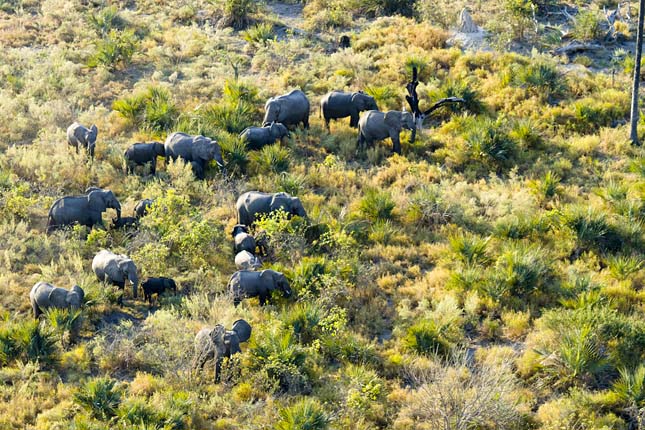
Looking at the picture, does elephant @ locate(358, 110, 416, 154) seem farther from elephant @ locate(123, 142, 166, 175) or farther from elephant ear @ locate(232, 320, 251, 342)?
elephant ear @ locate(232, 320, 251, 342)

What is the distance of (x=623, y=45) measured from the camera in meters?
27.2

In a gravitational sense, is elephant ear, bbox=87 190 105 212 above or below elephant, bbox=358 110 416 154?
below

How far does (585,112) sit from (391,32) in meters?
8.75

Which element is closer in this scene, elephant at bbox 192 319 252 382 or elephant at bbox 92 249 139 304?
elephant at bbox 192 319 252 382

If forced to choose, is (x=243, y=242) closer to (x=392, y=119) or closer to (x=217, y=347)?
(x=217, y=347)

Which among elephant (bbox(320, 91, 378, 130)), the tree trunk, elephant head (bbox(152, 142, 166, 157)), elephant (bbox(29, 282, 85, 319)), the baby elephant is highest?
the tree trunk

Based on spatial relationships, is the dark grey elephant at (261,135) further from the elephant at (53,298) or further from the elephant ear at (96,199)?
the elephant at (53,298)

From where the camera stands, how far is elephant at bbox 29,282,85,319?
1510 centimetres

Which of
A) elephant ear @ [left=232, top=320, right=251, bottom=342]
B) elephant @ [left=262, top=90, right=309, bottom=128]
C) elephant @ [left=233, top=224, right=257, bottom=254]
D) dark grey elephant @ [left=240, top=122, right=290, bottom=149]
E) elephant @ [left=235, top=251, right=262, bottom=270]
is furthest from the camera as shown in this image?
elephant @ [left=262, top=90, right=309, bottom=128]

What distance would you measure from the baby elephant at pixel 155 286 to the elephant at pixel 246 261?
1.40m

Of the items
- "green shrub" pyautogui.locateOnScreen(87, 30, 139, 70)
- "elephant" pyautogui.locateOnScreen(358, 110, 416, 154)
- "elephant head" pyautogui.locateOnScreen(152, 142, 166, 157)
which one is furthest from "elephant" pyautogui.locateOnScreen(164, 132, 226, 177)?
"green shrub" pyautogui.locateOnScreen(87, 30, 139, 70)

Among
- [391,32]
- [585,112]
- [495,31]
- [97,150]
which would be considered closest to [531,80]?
[585,112]

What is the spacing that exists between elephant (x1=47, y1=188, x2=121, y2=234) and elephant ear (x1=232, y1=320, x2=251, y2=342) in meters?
5.41

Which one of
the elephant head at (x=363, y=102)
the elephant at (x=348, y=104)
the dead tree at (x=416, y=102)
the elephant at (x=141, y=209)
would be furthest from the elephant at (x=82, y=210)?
the dead tree at (x=416, y=102)
